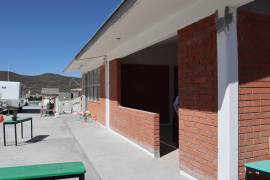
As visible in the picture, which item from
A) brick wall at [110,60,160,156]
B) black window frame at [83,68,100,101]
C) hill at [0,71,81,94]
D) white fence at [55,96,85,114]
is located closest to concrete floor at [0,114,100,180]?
brick wall at [110,60,160,156]

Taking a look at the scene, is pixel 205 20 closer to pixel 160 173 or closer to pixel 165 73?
pixel 160 173

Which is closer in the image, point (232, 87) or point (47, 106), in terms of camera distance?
point (232, 87)

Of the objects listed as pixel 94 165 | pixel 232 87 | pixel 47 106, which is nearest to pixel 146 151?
pixel 94 165

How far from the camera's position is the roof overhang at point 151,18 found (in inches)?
181

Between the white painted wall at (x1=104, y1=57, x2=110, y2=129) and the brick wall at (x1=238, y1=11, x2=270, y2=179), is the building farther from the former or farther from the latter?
the white painted wall at (x1=104, y1=57, x2=110, y2=129)

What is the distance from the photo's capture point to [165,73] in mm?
12047

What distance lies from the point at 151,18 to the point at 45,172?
3.62 metres

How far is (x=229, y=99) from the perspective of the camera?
4066 mm

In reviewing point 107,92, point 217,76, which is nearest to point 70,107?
point 107,92

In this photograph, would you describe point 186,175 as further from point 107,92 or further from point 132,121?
point 107,92

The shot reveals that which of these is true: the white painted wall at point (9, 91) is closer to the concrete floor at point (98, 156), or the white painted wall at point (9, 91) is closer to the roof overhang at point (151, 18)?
the concrete floor at point (98, 156)

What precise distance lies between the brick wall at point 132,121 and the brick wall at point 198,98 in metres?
1.32

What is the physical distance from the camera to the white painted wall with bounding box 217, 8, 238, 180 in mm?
4078

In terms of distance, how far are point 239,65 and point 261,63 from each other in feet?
1.39
